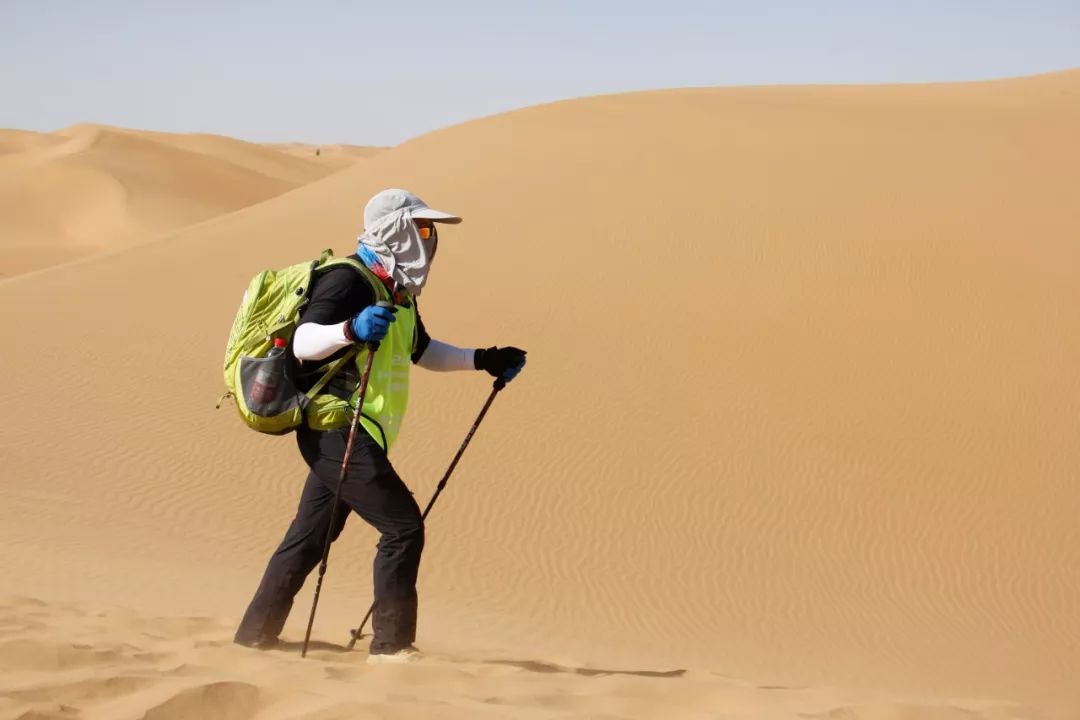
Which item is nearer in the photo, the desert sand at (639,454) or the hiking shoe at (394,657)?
the hiking shoe at (394,657)

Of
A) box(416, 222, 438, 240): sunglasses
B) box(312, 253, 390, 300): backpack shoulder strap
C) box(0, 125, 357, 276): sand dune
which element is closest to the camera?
box(312, 253, 390, 300): backpack shoulder strap

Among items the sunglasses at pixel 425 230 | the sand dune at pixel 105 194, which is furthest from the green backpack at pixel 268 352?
the sand dune at pixel 105 194

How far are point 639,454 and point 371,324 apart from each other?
25.9 ft

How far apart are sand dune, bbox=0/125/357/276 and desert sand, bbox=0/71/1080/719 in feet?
88.0

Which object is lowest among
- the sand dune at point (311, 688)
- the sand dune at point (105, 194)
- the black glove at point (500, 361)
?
the sand dune at point (311, 688)

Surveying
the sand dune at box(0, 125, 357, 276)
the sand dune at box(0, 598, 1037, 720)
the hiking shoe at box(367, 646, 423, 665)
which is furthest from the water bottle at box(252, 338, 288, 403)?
the sand dune at box(0, 125, 357, 276)

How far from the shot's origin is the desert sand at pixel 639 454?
5223 millimetres

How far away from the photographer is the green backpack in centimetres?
462

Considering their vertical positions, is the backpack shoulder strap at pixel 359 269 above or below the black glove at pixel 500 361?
above

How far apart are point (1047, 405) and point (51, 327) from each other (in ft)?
37.1

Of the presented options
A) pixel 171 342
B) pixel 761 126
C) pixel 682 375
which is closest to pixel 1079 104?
pixel 761 126

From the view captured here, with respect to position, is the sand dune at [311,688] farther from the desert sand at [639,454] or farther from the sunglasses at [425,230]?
the sunglasses at [425,230]

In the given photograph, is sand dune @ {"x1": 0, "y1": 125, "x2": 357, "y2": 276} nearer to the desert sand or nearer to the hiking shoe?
the desert sand

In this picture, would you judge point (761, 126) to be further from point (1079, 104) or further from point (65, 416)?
point (65, 416)
